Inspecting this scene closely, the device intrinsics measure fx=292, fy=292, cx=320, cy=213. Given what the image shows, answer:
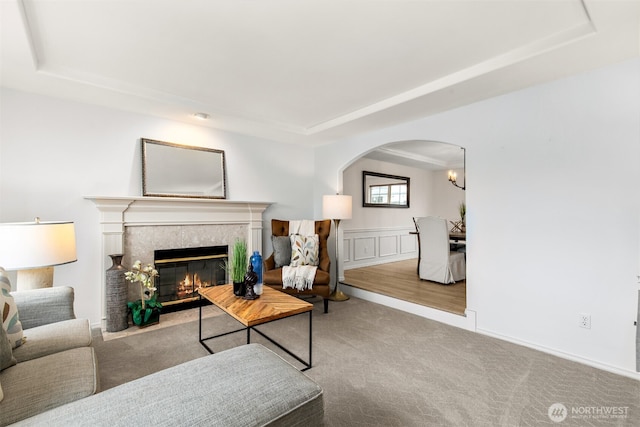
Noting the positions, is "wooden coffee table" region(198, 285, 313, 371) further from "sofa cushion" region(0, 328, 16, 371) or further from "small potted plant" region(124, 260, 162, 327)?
"sofa cushion" region(0, 328, 16, 371)

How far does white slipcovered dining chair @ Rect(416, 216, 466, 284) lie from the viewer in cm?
443

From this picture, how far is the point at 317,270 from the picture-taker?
3.59 metres

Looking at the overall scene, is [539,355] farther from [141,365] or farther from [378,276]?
[141,365]

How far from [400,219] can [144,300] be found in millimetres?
5231

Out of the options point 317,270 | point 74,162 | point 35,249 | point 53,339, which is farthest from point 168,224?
point 53,339

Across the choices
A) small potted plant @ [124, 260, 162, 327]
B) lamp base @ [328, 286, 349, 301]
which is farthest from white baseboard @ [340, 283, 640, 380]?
small potted plant @ [124, 260, 162, 327]

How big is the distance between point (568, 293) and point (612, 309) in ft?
0.86

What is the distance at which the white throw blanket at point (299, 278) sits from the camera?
11.2ft

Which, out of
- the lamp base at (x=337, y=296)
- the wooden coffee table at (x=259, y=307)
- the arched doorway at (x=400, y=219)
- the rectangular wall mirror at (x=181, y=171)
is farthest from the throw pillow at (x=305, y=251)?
the rectangular wall mirror at (x=181, y=171)

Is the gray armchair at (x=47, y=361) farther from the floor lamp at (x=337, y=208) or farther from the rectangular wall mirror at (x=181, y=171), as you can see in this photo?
the floor lamp at (x=337, y=208)

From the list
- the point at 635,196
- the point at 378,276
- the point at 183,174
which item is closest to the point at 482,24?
the point at 635,196

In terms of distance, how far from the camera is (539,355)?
242cm

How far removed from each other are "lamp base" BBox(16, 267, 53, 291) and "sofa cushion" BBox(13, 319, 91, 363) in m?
0.59

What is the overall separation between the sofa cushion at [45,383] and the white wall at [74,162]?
1.89 m
